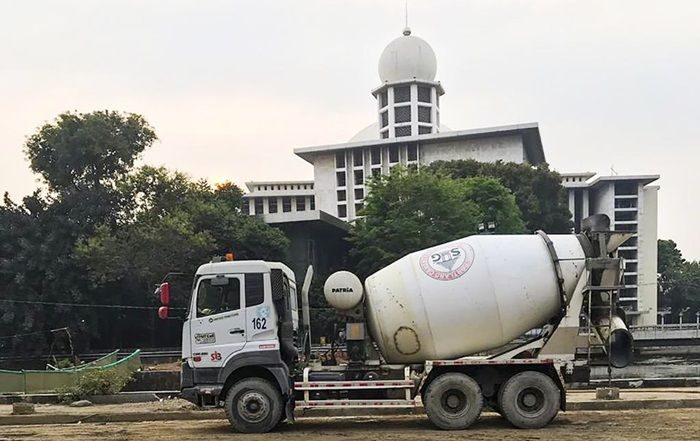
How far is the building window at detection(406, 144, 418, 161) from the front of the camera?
274 ft

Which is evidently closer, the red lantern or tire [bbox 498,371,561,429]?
the red lantern

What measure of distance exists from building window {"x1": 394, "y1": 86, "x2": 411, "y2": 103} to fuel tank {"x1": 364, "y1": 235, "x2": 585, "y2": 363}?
77853 millimetres

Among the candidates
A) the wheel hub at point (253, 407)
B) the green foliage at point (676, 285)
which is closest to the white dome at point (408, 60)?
the green foliage at point (676, 285)

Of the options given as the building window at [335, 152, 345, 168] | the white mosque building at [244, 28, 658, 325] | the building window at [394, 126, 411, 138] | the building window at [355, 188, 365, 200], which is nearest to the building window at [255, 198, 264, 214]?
the white mosque building at [244, 28, 658, 325]

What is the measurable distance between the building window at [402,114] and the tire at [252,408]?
260ft

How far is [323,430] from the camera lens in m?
12.1

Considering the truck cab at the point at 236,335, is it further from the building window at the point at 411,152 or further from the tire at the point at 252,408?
the building window at the point at 411,152

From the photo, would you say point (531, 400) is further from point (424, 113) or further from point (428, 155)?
point (424, 113)

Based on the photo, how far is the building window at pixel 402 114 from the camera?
8900cm

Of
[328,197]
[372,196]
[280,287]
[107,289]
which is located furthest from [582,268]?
[328,197]

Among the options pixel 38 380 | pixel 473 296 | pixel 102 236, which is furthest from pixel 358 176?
pixel 473 296

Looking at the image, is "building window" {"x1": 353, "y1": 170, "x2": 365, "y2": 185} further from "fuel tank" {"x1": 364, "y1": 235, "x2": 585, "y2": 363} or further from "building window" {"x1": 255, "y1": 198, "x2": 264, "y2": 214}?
"fuel tank" {"x1": 364, "y1": 235, "x2": 585, "y2": 363}

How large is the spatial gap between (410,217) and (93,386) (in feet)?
75.7

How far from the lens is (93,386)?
18.3 m
